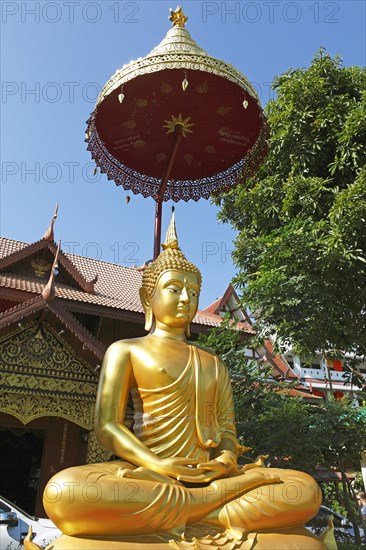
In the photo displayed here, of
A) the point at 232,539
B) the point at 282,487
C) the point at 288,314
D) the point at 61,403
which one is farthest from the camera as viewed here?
the point at 61,403

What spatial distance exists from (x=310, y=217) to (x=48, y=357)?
4.45 metres

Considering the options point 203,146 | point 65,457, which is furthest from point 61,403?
point 203,146

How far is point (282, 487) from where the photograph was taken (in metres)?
3.15

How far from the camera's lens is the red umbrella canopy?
534 cm

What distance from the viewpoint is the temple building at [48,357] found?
24.6ft

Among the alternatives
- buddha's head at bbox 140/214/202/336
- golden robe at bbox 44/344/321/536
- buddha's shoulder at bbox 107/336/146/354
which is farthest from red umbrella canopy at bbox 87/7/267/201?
golden robe at bbox 44/344/321/536

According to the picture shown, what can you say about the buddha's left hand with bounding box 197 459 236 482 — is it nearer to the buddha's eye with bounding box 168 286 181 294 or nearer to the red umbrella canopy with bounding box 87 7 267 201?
the buddha's eye with bounding box 168 286 181 294

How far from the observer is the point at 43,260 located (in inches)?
400

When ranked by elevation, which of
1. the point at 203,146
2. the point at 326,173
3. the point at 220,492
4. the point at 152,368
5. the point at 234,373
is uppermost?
the point at 326,173

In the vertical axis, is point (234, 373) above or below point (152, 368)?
above

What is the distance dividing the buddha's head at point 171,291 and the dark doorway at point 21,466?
7043 mm

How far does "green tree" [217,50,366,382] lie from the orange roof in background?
80.7 inches

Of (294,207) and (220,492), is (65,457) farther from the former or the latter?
(220,492)

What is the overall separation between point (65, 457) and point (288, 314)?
14.7 ft
